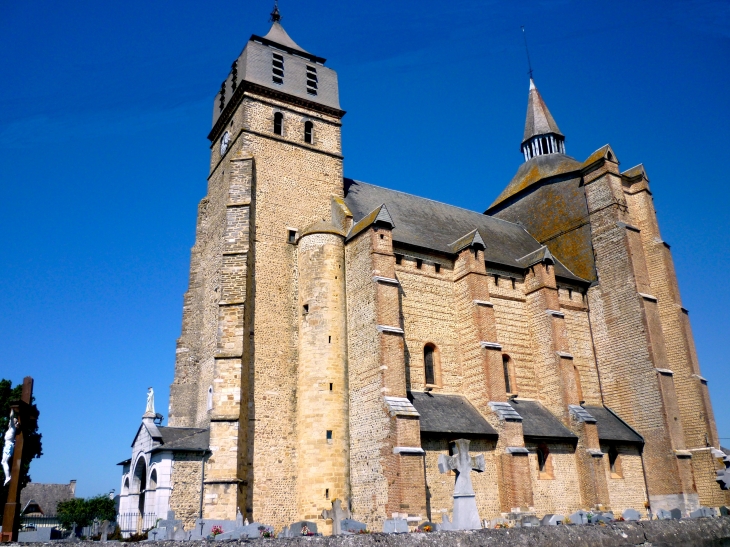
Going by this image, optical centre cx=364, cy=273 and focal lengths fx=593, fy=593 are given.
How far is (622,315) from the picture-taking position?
28.6 meters

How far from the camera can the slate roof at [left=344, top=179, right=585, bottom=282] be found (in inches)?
1086

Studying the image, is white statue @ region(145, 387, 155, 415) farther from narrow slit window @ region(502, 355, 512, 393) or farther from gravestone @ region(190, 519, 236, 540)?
narrow slit window @ region(502, 355, 512, 393)

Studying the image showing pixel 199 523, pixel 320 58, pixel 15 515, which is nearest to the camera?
pixel 15 515

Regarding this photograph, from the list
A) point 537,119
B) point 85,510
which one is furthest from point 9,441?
point 85,510

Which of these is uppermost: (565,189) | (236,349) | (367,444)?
(565,189)

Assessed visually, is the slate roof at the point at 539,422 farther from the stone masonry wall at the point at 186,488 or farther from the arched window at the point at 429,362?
the stone masonry wall at the point at 186,488

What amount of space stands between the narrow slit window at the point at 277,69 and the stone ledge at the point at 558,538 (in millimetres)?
23342

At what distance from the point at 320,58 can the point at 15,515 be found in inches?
1018

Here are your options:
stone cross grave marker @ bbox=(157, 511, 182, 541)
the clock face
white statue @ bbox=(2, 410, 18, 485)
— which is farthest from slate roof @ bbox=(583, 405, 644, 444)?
white statue @ bbox=(2, 410, 18, 485)

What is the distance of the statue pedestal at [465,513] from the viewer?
14.4 m

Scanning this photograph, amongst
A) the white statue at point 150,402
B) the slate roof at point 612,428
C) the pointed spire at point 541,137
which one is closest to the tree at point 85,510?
the white statue at point 150,402

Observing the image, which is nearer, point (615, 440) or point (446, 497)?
point (446, 497)

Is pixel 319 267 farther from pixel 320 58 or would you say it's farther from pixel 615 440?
pixel 615 440

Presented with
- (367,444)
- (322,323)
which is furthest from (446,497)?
(322,323)
